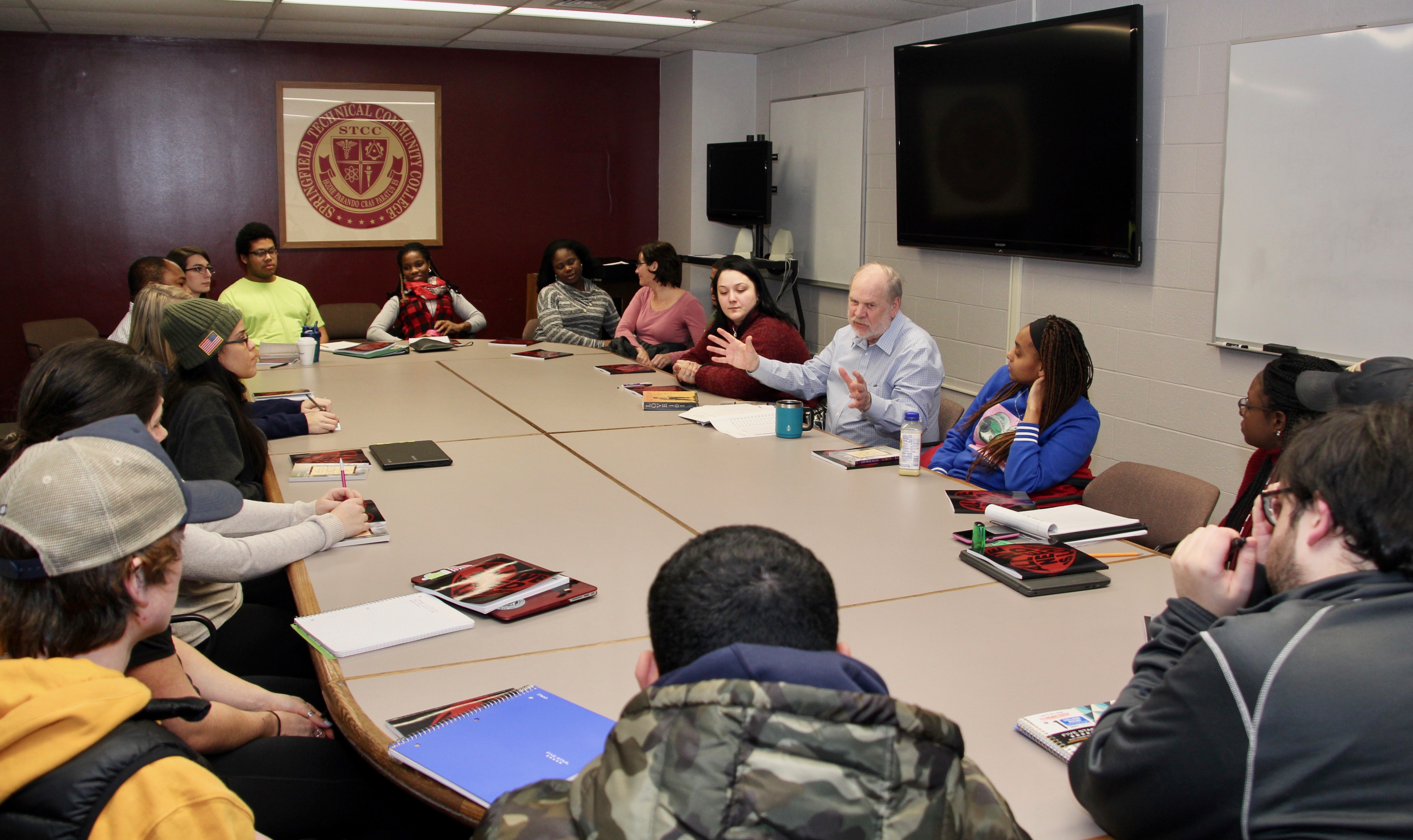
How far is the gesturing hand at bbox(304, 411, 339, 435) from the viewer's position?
11.5 ft

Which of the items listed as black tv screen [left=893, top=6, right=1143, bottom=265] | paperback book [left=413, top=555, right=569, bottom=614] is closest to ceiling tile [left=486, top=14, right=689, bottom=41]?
black tv screen [left=893, top=6, right=1143, bottom=265]

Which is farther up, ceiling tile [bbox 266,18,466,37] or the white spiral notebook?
ceiling tile [bbox 266,18,466,37]

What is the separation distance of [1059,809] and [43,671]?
1217 millimetres

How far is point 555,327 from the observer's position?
5984mm

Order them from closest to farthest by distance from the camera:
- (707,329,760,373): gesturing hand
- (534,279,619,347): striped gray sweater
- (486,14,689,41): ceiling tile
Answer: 1. (707,329,760,373): gesturing hand
2. (534,279,619,347): striped gray sweater
3. (486,14,689,41): ceiling tile

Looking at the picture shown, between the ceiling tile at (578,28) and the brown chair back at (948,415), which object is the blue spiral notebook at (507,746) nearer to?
the brown chair back at (948,415)

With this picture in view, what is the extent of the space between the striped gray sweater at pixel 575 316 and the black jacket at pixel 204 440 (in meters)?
3.28

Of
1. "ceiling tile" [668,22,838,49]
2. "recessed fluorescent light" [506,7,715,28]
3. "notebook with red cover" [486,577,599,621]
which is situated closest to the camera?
"notebook with red cover" [486,577,599,621]

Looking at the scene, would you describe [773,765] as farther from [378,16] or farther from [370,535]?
[378,16]

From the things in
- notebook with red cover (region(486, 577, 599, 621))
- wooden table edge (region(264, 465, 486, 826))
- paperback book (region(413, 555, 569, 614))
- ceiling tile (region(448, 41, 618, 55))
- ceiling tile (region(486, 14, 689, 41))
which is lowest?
wooden table edge (region(264, 465, 486, 826))

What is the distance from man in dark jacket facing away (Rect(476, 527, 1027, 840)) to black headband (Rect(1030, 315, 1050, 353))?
7.94ft

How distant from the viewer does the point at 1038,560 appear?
87.4 inches

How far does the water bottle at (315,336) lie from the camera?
491 cm

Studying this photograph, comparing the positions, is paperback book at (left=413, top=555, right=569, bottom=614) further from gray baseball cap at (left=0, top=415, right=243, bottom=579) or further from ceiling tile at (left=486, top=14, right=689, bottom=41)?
ceiling tile at (left=486, top=14, right=689, bottom=41)
